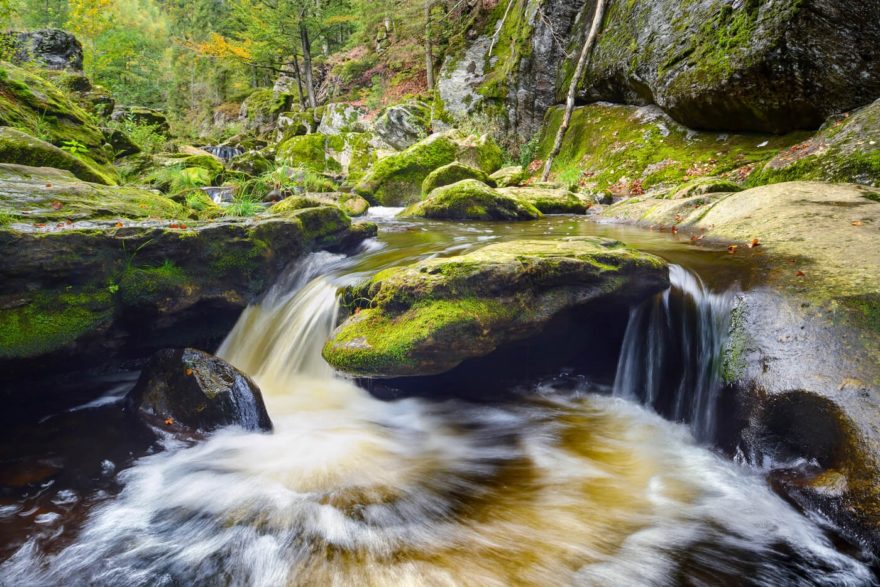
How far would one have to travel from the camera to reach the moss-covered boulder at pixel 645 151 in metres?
9.41

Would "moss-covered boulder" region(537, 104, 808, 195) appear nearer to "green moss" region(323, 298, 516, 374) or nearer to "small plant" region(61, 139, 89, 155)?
"green moss" region(323, 298, 516, 374)

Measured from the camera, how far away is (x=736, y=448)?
3.06 meters

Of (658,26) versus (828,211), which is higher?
(658,26)

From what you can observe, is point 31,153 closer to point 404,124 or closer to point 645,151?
point 645,151

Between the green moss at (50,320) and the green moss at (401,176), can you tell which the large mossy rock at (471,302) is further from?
the green moss at (401,176)

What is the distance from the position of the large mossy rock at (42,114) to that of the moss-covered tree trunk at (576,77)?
38.0ft

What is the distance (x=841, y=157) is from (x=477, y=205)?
6200 mm

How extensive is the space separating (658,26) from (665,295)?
10838 mm

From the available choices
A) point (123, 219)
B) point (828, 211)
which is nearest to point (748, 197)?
point (828, 211)

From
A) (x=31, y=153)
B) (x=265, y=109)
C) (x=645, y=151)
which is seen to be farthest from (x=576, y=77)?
(x=265, y=109)

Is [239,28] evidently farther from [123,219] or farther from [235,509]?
[235,509]

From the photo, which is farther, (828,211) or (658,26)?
(658,26)

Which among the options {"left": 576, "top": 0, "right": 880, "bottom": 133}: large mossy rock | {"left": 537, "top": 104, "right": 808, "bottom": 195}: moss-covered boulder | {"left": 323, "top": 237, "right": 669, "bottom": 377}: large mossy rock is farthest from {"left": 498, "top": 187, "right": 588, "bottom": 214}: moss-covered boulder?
{"left": 323, "top": 237, "right": 669, "bottom": 377}: large mossy rock

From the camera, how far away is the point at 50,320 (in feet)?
12.2
